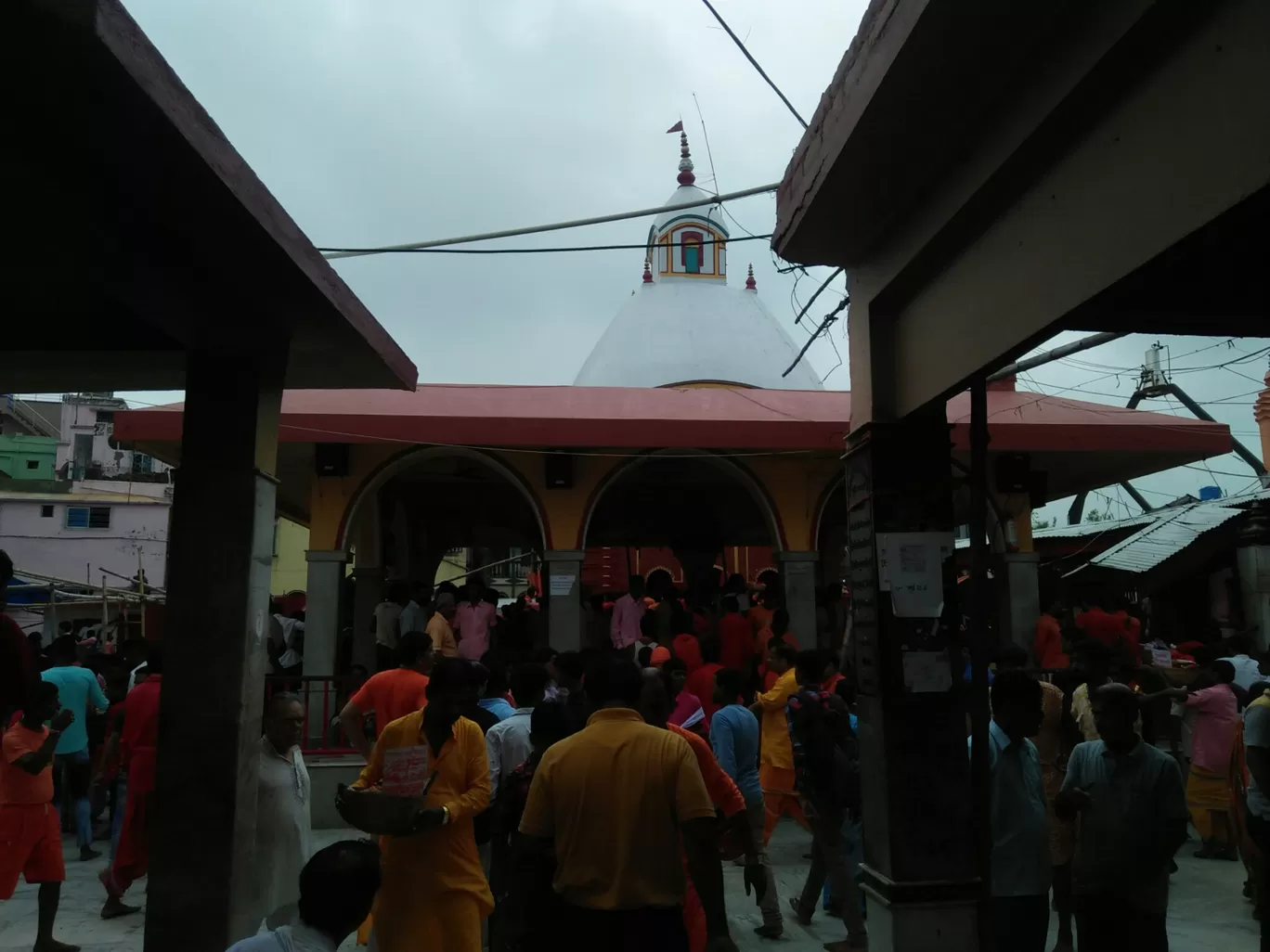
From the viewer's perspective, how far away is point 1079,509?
27.1 m

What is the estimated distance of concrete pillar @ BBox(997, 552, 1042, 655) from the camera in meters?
10.7

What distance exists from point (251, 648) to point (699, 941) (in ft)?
7.09

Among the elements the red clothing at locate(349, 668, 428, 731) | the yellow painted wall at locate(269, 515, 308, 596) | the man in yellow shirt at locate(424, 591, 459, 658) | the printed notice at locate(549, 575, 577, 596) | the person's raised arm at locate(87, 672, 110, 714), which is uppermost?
the yellow painted wall at locate(269, 515, 308, 596)

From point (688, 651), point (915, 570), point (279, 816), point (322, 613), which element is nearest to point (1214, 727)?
point (688, 651)

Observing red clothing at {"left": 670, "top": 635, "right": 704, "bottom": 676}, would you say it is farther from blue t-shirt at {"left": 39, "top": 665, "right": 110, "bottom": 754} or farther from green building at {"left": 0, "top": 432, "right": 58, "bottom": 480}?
green building at {"left": 0, "top": 432, "right": 58, "bottom": 480}

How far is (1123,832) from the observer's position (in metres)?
3.56

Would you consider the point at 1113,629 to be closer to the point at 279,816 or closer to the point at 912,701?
the point at 912,701

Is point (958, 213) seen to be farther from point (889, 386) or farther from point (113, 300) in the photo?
point (113, 300)

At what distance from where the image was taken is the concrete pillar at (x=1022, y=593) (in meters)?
10.7

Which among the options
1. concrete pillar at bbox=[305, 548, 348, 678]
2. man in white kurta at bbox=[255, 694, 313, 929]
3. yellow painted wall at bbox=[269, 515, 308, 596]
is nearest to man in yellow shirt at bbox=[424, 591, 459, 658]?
concrete pillar at bbox=[305, 548, 348, 678]

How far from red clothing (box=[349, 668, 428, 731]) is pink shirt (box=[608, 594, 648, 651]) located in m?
5.13

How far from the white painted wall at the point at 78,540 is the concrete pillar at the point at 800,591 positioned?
993 inches

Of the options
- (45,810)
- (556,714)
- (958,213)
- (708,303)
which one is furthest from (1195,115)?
(708,303)

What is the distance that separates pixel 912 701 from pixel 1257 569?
1414 centimetres
